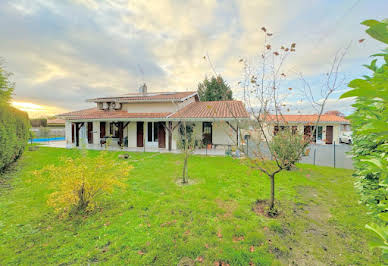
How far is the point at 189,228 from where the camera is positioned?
11.7ft

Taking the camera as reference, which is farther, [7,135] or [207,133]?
[207,133]

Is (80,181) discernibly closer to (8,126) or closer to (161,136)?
(8,126)

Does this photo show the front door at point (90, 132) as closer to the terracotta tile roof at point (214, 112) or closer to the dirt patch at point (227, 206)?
the terracotta tile roof at point (214, 112)

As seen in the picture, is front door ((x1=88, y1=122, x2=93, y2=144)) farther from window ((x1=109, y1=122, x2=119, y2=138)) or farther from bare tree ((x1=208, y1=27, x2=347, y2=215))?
bare tree ((x1=208, y1=27, x2=347, y2=215))

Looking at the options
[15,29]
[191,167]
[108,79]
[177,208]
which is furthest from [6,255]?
[108,79]

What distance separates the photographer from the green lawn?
110 inches

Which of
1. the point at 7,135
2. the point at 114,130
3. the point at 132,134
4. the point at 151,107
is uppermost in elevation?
the point at 151,107

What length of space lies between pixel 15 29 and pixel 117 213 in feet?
34.6

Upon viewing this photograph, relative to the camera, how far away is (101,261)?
269cm

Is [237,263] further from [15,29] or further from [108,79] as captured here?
[108,79]

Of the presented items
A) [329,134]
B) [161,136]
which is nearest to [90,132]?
[161,136]

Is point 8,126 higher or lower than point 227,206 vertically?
higher

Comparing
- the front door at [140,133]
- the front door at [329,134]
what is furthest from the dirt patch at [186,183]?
the front door at [329,134]

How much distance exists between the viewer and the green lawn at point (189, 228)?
110 inches
